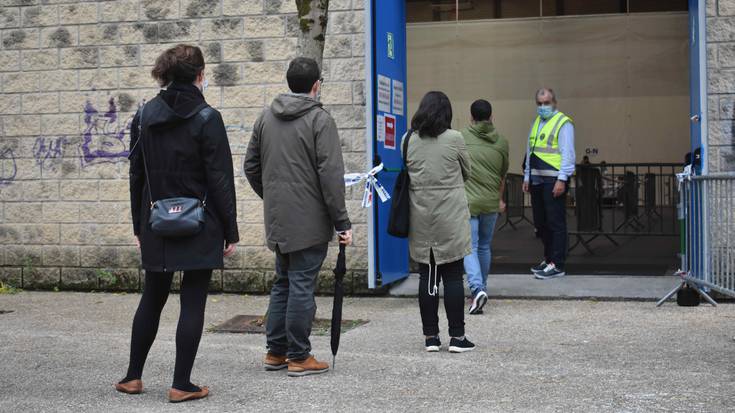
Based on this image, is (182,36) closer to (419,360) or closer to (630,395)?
(419,360)

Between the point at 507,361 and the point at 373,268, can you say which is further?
the point at 373,268

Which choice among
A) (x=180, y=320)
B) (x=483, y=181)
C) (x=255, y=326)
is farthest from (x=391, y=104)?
(x=180, y=320)

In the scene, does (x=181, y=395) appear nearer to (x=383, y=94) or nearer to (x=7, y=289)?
(x=383, y=94)

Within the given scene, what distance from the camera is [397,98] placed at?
33.0 feet

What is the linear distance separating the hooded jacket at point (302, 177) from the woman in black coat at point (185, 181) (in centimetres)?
57

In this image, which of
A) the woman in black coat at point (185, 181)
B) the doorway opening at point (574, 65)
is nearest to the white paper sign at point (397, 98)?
the woman in black coat at point (185, 181)

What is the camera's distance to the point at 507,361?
6750 mm

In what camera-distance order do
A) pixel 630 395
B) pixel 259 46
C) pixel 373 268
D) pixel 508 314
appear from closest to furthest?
pixel 630 395 → pixel 508 314 → pixel 373 268 → pixel 259 46

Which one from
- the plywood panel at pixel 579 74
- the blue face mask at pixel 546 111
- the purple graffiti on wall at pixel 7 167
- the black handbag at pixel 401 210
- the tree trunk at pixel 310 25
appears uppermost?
the plywood panel at pixel 579 74

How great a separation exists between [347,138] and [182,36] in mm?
1912

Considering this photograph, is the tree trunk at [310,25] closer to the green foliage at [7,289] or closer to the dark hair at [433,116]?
the dark hair at [433,116]

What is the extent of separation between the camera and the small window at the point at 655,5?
19.3 m

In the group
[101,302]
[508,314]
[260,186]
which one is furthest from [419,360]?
[101,302]

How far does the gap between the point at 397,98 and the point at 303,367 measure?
4221mm
